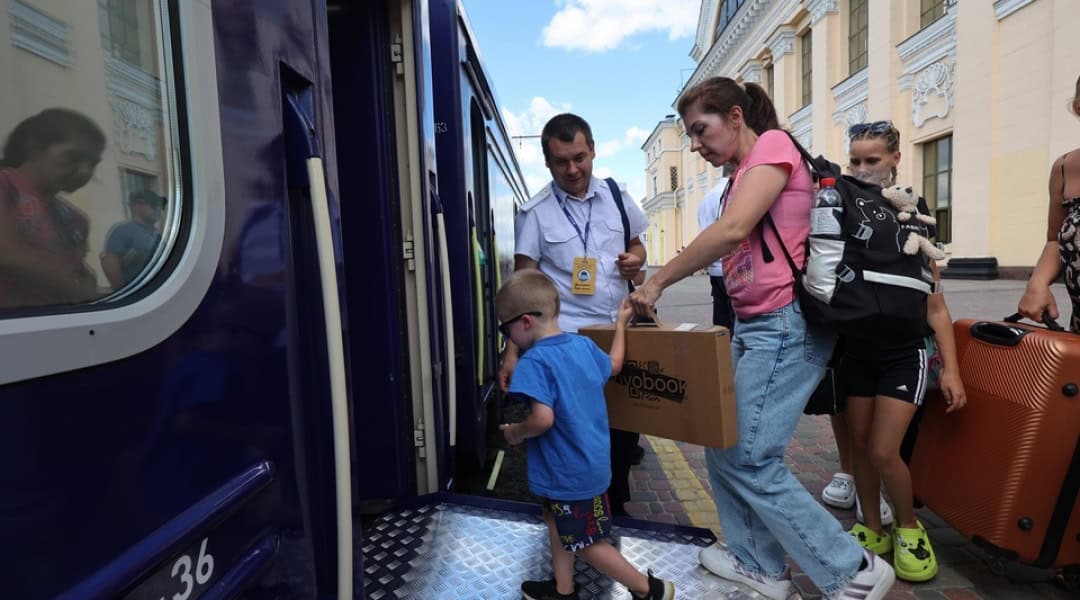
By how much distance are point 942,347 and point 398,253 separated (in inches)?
84.7

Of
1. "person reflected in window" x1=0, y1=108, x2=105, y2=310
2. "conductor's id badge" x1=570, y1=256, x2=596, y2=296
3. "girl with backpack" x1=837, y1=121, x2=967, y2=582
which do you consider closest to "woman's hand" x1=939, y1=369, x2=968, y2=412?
"girl with backpack" x1=837, y1=121, x2=967, y2=582

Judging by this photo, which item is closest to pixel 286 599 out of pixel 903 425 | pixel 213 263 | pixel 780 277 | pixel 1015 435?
pixel 213 263

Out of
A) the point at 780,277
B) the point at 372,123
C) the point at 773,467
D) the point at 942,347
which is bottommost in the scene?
the point at 773,467

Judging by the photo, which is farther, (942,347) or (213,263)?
(942,347)

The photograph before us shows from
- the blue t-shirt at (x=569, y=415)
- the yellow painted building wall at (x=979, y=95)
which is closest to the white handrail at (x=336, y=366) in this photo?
the blue t-shirt at (x=569, y=415)

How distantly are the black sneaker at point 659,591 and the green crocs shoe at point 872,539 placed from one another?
107 centimetres

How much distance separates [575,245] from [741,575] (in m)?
1.44

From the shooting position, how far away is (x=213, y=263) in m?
1.01

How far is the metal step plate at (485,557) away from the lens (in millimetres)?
2117

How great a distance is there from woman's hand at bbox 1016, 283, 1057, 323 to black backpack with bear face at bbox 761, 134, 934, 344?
25.7 inches

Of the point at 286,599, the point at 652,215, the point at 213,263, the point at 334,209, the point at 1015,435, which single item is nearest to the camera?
the point at 213,263

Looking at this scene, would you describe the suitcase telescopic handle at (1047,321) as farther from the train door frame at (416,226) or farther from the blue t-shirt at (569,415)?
the train door frame at (416,226)

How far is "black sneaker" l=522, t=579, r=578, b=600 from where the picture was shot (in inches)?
82.0

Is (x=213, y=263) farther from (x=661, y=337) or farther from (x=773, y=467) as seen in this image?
(x=773, y=467)
